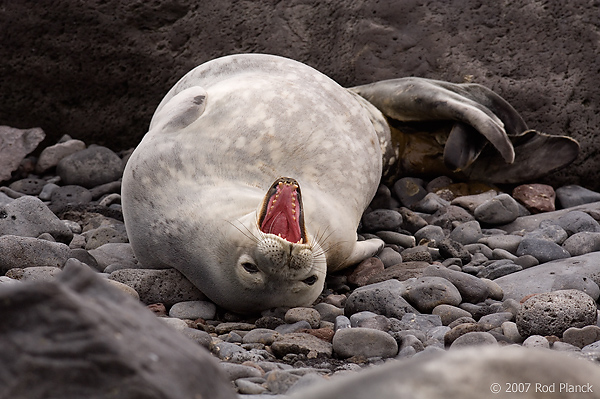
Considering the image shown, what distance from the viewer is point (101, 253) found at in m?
4.31

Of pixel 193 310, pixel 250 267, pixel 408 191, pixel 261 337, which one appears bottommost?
pixel 408 191

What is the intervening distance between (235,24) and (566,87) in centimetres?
265

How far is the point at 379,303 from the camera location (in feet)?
11.7

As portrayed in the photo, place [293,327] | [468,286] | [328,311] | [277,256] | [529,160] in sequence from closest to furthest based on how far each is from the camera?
1. [277,256]
2. [293,327]
3. [328,311]
4. [468,286]
5. [529,160]

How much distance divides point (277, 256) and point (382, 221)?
1.88 m

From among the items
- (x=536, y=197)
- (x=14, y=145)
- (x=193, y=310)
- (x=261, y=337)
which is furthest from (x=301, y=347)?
(x=14, y=145)

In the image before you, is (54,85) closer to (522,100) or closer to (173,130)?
(173,130)

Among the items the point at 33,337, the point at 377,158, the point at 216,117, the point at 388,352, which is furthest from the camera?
the point at 377,158

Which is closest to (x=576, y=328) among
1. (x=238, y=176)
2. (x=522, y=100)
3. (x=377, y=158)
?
(x=238, y=176)

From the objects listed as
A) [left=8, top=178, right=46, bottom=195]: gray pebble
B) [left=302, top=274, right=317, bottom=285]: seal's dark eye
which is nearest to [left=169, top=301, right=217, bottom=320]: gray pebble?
[left=302, top=274, right=317, bottom=285]: seal's dark eye

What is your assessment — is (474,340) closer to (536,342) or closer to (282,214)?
(536,342)

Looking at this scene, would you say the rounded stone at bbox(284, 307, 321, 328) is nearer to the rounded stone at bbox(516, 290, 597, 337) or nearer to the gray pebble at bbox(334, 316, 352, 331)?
the gray pebble at bbox(334, 316, 352, 331)

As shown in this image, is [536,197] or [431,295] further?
[536,197]

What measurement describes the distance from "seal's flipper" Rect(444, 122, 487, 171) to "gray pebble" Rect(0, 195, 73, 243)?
2.49 metres
